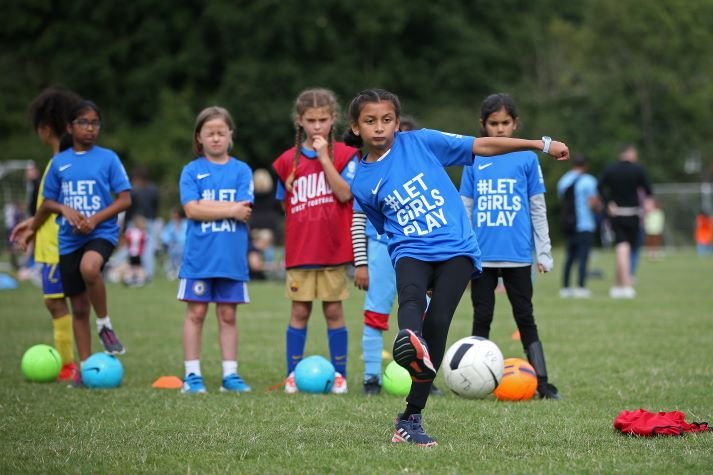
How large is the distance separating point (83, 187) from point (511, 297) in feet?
11.8

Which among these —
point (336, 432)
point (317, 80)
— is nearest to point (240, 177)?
point (336, 432)

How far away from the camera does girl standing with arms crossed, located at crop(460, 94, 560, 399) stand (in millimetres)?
7680

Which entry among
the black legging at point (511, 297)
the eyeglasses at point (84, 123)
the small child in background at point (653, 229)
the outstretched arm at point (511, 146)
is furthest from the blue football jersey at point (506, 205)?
the small child in background at point (653, 229)

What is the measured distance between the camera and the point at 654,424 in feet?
19.6

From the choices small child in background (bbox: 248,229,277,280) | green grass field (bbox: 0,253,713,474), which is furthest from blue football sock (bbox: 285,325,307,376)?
small child in background (bbox: 248,229,277,280)

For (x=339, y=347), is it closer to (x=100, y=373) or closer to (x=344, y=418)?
(x=344, y=418)

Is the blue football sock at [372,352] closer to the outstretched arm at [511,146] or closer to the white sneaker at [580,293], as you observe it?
the outstretched arm at [511,146]

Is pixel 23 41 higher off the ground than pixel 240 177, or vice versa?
pixel 23 41

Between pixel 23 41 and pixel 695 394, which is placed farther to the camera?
pixel 23 41

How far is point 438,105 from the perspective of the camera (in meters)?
45.6

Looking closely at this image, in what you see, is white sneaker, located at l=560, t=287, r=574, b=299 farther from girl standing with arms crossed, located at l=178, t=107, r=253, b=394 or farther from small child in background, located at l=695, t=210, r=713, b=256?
small child in background, located at l=695, t=210, r=713, b=256

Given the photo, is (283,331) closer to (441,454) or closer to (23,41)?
(441,454)

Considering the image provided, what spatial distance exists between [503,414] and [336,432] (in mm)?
1235

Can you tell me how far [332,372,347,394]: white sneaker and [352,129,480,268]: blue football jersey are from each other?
2.17 m
